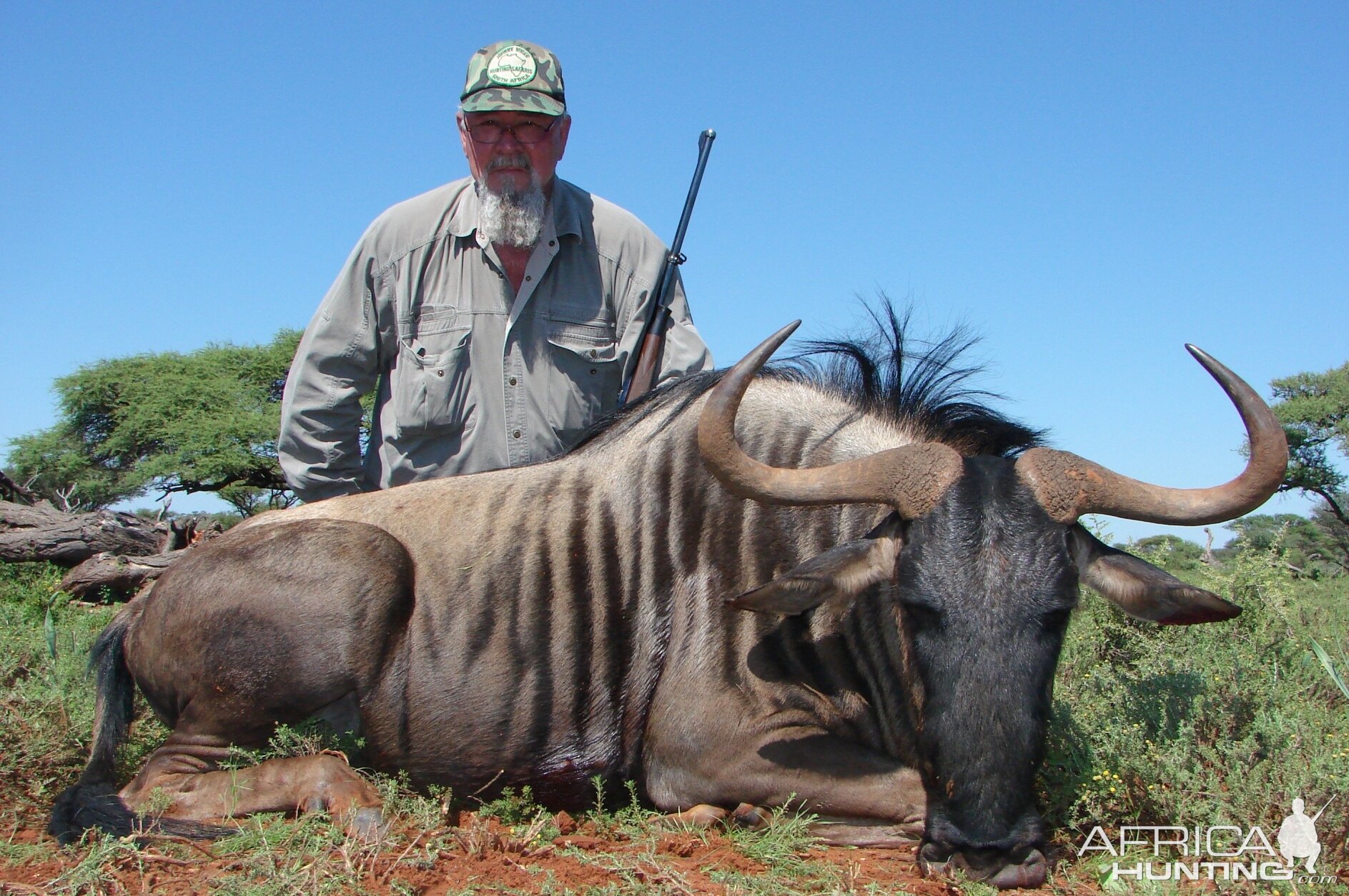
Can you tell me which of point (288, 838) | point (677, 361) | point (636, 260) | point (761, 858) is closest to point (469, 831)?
point (288, 838)

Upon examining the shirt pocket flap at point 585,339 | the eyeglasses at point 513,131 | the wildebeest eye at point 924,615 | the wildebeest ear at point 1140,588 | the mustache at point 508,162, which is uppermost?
the eyeglasses at point 513,131

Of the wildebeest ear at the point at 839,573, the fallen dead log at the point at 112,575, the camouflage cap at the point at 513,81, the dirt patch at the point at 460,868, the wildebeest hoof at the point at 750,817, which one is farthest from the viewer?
the fallen dead log at the point at 112,575

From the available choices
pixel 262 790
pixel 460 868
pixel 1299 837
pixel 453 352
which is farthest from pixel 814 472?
pixel 453 352

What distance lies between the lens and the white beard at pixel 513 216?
5094mm

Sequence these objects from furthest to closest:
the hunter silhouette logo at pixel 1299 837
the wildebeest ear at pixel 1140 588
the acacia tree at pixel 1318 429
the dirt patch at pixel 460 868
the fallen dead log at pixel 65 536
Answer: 1. the acacia tree at pixel 1318 429
2. the fallen dead log at pixel 65 536
3. the wildebeest ear at pixel 1140 588
4. the hunter silhouette logo at pixel 1299 837
5. the dirt patch at pixel 460 868

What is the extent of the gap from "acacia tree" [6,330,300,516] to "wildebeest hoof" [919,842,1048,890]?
1978 centimetres

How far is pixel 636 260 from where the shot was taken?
17.6ft

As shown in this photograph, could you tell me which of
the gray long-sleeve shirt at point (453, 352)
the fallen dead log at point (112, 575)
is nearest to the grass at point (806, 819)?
the gray long-sleeve shirt at point (453, 352)

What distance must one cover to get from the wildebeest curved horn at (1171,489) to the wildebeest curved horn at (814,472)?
26cm

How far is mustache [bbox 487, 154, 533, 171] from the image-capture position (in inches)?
202

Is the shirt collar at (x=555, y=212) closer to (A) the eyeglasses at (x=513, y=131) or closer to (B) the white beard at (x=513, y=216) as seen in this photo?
(B) the white beard at (x=513, y=216)

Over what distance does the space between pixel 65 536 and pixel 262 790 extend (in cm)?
838

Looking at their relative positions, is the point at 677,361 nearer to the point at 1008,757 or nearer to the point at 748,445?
the point at 748,445

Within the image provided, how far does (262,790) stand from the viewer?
330cm
